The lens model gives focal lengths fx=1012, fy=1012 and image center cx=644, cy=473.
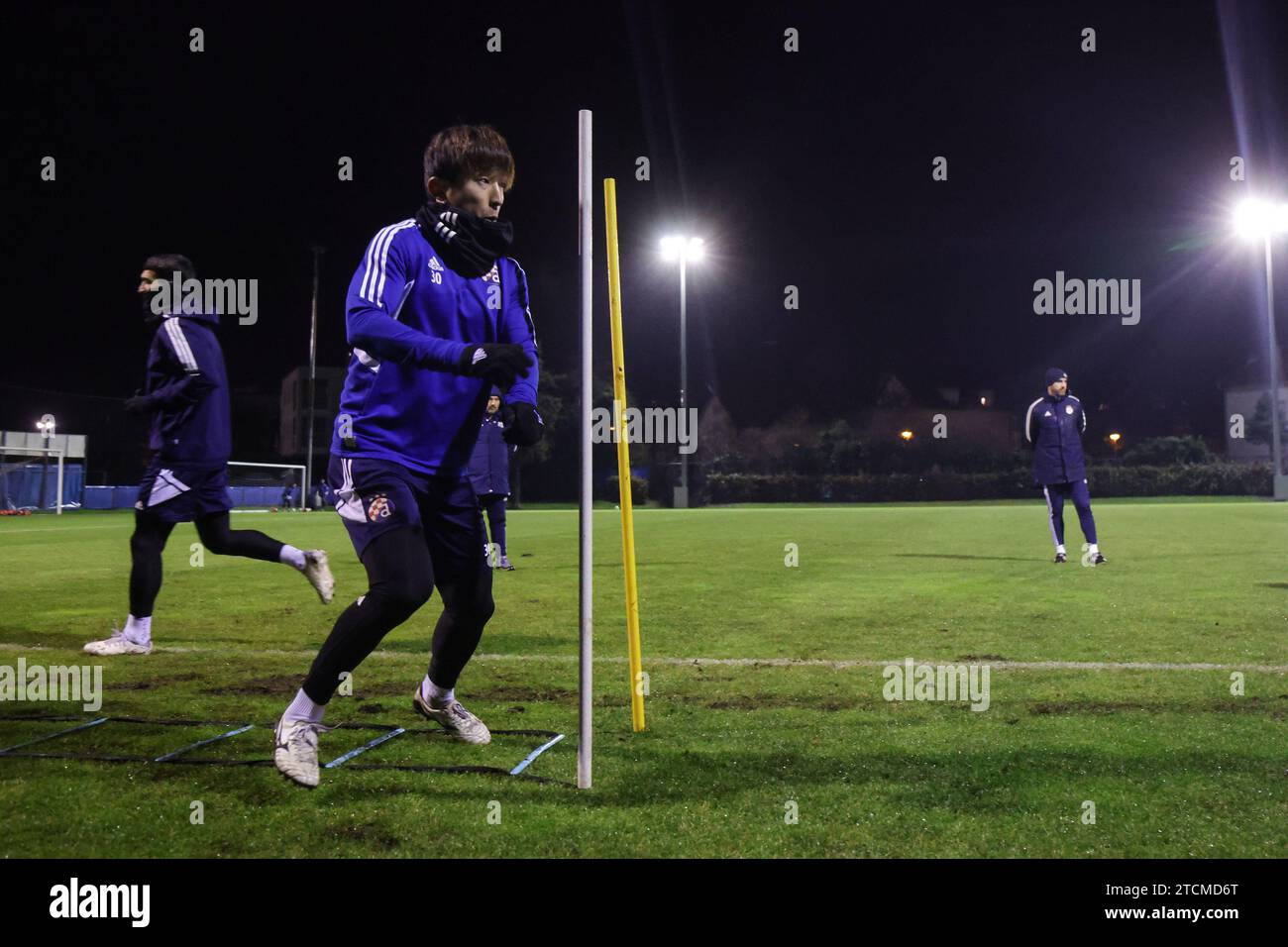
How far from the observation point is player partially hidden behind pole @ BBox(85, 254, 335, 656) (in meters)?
6.51

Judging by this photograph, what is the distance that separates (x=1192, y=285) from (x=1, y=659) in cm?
6869

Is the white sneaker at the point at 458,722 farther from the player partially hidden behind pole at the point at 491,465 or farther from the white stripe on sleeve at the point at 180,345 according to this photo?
the player partially hidden behind pole at the point at 491,465

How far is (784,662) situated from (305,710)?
322 cm

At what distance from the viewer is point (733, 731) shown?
4.43 metres

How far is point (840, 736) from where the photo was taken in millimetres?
4301

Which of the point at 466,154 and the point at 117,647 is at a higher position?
the point at 466,154

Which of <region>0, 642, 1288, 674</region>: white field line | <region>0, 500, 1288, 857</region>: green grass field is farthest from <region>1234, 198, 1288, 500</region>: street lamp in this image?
<region>0, 642, 1288, 674</region>: white field line

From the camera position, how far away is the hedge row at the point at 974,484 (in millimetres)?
45312

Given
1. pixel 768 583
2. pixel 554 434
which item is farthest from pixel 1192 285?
pixel 768 583

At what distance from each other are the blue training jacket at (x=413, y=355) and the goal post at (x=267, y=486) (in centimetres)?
3738

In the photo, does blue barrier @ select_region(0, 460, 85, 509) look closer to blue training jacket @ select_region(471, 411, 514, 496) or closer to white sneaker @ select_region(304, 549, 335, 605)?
blue training jacket @ select_region(471, 411, 514, 496)

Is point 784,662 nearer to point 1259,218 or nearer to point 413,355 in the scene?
point 413,355

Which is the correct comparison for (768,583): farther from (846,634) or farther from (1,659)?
(1,659)

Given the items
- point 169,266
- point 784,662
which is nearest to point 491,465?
point 169,266
